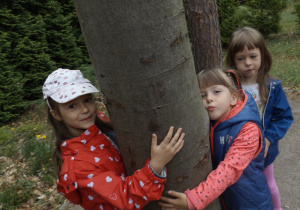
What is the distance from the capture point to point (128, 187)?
49.3 inches

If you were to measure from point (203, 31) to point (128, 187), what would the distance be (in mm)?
2189

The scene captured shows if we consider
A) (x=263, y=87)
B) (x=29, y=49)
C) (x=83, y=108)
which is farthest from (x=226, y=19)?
(x=83, y=108)

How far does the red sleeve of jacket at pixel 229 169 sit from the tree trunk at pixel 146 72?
108 millimetres

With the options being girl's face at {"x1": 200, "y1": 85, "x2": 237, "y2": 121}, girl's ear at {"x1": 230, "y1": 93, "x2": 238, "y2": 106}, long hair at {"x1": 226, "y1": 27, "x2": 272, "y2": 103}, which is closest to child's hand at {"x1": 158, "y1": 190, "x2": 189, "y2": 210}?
girl's face at {"x1": 200, "y1": 85, "x2": 237, "y2": 121}

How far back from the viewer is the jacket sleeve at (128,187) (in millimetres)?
1182

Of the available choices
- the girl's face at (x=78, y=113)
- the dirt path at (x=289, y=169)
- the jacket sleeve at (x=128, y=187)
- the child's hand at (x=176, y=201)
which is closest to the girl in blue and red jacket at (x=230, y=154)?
the child's hand at (x=176, y=201)

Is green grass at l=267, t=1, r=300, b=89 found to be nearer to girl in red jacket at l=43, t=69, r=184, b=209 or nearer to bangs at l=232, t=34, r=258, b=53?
bangs at l=232, t=34, r=258, b=53

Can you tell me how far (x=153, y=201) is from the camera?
4.30 feet

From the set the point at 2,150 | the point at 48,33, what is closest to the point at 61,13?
the point at 48,33

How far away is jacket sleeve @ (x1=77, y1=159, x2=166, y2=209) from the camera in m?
1.18

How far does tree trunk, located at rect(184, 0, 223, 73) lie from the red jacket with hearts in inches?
66.1

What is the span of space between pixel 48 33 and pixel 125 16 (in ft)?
21.8

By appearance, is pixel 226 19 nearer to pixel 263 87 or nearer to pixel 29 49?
pixel 29 49

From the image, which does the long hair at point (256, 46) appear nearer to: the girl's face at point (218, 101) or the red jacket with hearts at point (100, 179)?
the girl's face at point (218, 101)
